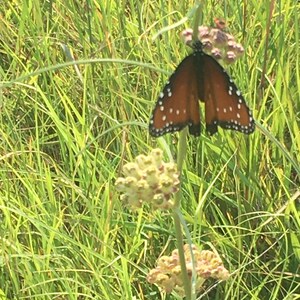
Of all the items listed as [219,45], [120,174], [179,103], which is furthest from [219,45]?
[120,174]

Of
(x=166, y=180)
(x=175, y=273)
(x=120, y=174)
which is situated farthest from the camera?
(x=120, y=174)

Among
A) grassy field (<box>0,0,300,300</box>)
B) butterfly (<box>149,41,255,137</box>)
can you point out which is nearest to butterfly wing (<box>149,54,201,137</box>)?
butterfly (<box>149,41,255,137</box>)

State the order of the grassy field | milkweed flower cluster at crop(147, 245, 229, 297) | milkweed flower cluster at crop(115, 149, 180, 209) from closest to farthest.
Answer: milkweed flower cluster at crop(115, 149, 180, 209), milkweed flower cluster at crop(147, 245, 229, 297), the grassy field

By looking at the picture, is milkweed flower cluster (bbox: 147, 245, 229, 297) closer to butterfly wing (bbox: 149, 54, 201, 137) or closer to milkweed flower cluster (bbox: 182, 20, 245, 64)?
butterfly wing (bbox: 149, 54, 201, 137)

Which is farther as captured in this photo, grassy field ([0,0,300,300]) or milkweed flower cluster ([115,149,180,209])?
grassy field ([0,0,300,300])

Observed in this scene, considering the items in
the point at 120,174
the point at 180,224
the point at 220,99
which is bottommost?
the point at 120,174

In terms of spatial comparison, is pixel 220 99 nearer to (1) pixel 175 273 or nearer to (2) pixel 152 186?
(2) pixel 152 186
